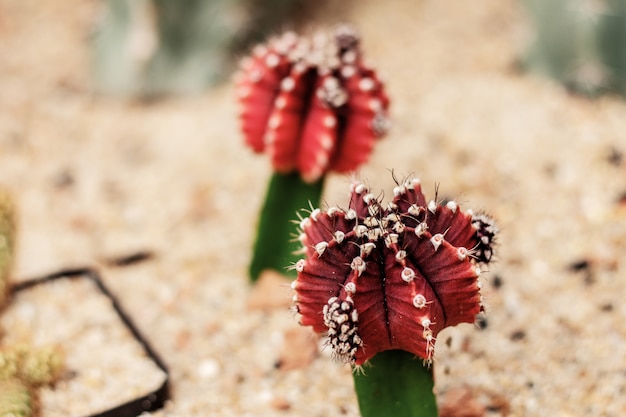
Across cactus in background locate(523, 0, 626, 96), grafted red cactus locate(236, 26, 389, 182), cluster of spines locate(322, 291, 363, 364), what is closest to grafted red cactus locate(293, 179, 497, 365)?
cluster of spines locate(322, 291, 363, 364)

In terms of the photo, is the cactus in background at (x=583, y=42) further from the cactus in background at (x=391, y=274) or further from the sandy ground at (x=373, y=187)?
the cactus in background at (x=391, y=274)

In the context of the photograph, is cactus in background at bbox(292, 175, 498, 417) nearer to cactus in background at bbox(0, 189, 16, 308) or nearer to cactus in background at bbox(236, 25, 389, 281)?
cactus in background at bbox(236, 25, 389, 281)

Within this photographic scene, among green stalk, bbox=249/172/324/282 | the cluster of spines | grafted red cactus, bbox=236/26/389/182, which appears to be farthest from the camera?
green stalk, bbox=249/172/324/282

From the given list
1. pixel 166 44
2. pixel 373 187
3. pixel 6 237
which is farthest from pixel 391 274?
pixel 166 44

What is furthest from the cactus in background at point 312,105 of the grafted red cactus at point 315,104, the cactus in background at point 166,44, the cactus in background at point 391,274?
the cactus in background at point 166,44

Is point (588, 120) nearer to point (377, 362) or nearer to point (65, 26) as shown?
point (377, 362)
